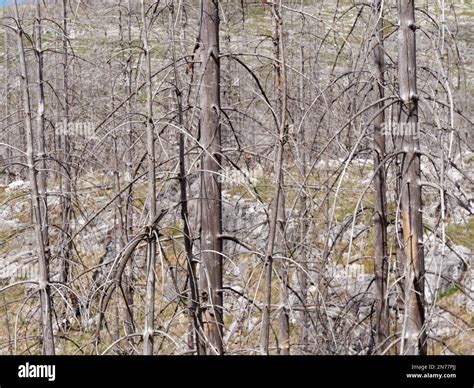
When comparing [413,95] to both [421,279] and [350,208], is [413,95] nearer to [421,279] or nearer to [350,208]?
[421,279]

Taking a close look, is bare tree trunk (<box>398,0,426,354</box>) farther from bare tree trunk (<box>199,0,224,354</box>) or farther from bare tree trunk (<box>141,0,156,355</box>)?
bare tree trunk (<box>199,0,224,354</box>)

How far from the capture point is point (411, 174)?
3605 mm

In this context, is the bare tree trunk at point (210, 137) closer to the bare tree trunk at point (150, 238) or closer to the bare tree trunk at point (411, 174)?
the bare tree trunk at point (150, 238)

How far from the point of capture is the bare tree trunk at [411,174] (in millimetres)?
3566

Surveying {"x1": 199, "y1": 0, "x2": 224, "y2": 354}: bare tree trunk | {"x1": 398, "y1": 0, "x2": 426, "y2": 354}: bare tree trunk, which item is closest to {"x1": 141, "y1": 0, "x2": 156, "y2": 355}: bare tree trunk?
{"x1": 199, "y1": 0, "x2": 224, "y2": 354}: bare tree trunk

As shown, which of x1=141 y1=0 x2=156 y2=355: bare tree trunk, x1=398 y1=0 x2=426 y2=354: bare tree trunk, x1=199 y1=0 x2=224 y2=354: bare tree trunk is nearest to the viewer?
x1=141 y1=0 x2=156 y2=355: bare tree trunk

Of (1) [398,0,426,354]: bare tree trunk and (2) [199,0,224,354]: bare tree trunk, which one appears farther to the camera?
(2) [199,0,224,354]: bare tree trunk

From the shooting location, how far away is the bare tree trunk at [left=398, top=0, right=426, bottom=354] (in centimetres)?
357

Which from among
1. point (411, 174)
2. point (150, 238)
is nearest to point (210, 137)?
point (150, 238)

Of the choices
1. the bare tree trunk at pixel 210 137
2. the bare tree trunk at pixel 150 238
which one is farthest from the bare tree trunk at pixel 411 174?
the bare tree trunk at pixel 210 137

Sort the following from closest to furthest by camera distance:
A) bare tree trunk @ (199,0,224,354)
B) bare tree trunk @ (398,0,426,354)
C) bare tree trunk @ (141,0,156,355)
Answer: bare tree trunk @ (141,0,156,355) → bare tree trunk @ (398,0,426,354) → bare tree trunk @ (199,0,224,354)

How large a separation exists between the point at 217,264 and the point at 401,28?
2.33 m

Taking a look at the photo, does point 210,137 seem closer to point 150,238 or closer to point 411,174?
point 150,238
